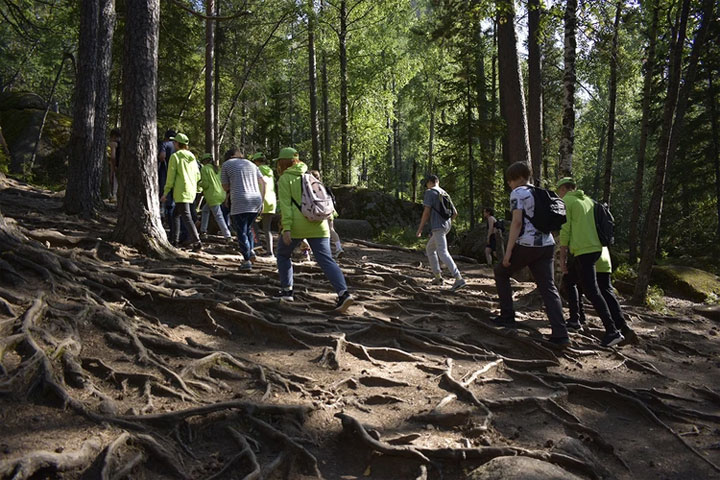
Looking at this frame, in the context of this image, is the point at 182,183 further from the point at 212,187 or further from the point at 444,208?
the point at 444,208

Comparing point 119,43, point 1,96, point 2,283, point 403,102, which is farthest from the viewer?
point 403,102

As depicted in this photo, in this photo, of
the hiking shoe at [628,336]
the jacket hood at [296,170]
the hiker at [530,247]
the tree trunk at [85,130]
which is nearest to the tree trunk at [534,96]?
the hiking shoe at [628,336]

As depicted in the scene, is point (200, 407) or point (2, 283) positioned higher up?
point (2, 283)

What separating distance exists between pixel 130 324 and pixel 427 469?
3.26 m

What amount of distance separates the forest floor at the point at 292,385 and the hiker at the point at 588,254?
0.37 meters

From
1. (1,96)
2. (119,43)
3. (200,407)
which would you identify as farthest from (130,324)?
(1,96)

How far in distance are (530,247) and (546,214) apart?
1.48 feet

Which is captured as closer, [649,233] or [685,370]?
[685,370]

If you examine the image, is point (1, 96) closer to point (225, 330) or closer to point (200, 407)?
point (225, 330)

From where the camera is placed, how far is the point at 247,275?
825cm

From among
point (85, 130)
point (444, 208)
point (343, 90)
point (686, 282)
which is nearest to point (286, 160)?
point (444, 208)

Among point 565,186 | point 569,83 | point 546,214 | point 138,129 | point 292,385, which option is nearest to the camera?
point 292,385

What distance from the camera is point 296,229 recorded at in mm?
7062

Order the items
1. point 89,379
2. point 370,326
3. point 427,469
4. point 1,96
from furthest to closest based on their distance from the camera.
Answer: point 1,96 < point 370,326 < point 89,379 < point 427,469
